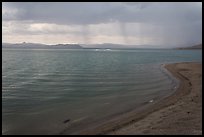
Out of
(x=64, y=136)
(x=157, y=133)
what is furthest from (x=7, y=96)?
(x=157, y=133)

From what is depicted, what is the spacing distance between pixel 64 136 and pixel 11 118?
16.5 feet

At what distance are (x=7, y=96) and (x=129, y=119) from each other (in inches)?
474

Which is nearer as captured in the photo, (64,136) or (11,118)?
(64,136)

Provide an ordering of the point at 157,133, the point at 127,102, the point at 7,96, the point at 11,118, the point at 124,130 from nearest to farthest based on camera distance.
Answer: the point at 157,133 → the point at 124,130 → the point at 11,118 → the point at 127,102 → the point at 7,96

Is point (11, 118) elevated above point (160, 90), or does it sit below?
above

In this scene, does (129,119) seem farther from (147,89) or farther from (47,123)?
(147,89)

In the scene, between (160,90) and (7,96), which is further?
(160,90)

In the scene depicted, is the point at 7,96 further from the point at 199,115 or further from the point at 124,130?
the point at 199,115

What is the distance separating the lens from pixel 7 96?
23.0 metres

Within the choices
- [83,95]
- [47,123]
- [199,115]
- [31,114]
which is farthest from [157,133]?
[83,95]

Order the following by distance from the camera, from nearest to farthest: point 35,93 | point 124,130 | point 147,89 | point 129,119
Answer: point 124,130 → point 129,119 → point 35,93 → point 147,89

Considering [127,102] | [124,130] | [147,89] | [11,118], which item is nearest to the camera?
[124,130]

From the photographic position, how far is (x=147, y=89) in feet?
87.8

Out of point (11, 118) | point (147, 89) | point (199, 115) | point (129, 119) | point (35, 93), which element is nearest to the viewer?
point (199, 115)
